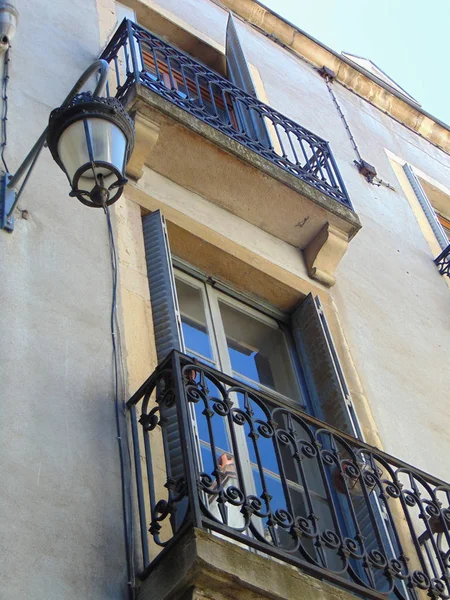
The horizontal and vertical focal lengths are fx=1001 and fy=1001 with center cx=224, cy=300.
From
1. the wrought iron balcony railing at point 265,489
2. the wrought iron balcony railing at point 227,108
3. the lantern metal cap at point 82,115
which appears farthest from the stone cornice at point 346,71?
the lantern metal cap at point 82,115

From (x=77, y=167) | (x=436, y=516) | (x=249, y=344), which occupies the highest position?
(x=77, y=167)

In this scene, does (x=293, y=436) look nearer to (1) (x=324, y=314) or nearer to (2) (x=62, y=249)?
(2) (x=62, y=249)

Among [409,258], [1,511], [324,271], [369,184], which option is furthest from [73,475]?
[369,184]

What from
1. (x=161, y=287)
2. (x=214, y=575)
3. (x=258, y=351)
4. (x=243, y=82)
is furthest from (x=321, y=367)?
(x=243, y=82)

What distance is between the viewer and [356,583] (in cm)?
453

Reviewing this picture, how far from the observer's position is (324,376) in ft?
21.1

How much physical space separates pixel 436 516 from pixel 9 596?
265 centimetres

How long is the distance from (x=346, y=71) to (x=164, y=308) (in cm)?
668

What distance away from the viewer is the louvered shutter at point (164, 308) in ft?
15.3

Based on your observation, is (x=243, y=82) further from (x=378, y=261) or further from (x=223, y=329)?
(x=223, y=329)

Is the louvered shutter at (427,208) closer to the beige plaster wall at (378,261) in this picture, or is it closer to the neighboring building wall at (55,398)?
the beige plaster wall at (378,261)

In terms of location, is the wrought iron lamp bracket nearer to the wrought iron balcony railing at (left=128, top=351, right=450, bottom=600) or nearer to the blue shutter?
the blue shutter

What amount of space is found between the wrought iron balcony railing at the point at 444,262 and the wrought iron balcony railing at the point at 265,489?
3384 millimetres

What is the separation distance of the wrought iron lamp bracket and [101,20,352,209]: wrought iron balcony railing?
64.3 inches
